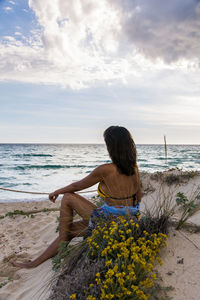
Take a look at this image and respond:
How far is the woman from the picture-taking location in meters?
3.13

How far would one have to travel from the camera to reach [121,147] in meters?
3.11

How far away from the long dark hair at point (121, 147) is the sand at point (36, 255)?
54 cm

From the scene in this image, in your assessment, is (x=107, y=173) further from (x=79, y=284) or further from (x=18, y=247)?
(x=18, y=247)

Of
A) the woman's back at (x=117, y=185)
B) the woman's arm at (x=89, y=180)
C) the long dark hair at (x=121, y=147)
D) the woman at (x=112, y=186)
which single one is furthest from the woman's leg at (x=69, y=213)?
the long dark hair at (x=121, y=147)

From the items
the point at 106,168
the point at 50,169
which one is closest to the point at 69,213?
the point at 106,168

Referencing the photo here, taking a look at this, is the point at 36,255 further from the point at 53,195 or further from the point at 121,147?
the point at 121,147

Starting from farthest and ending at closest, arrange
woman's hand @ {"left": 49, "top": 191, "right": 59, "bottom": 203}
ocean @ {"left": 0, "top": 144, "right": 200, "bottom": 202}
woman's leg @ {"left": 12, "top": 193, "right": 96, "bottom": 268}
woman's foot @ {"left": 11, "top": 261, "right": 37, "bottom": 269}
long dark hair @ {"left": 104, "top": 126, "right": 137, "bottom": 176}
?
ocean @ {"left": 0, "top": 144, "right": 200, "bottom": 202} < woman's foot @ {"left": 11, "top": 261, "right": 37, "bottom": 269} < woman's hand @ {"left": 49, "top": 191, "right": 59, "bottom": 203} < woman's leg @ {"left": 12, "top": 193, "right": 96, "bottom": 268} < long dark hair @ {"left": 104, "top": 126, "right": 137, "bottom": 176}

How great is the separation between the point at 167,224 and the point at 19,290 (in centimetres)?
207

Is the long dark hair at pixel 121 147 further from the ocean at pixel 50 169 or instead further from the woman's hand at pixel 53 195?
the woman's hand at pixel 53 195

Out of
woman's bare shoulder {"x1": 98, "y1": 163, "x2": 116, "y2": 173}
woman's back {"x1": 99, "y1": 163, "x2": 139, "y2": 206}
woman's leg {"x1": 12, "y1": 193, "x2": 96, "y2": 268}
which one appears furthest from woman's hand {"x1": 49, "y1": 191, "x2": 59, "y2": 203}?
woman's bare shoulder {"x1": 98, "y1": 163, "x2": 116, "y2": 173}

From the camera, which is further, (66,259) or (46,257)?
(46,257)

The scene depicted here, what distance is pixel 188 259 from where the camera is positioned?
2715 mm

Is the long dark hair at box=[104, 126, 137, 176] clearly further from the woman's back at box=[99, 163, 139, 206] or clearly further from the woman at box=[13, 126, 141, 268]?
the woman's back at box=[99, 163, 139, 206]

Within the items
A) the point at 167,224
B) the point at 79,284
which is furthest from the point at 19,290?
the point at 167,224
